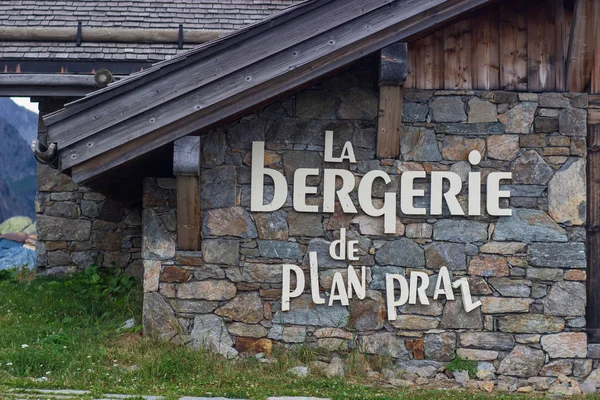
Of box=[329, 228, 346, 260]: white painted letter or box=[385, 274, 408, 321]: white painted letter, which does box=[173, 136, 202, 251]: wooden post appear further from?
box=[385, 274, 408, 321]: white painted letter

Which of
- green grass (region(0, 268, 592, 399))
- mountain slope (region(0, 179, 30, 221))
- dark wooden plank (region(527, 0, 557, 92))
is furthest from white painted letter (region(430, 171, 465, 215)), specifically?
mountain slope (region(0, 179, 30, 221))

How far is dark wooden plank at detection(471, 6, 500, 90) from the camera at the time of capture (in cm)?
606

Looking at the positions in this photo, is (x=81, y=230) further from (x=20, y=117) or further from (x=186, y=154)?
(x=20, y=117)

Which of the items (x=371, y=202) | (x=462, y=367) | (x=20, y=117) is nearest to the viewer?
(x=462, y=367)

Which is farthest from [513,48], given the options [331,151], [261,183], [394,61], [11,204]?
[11,204]

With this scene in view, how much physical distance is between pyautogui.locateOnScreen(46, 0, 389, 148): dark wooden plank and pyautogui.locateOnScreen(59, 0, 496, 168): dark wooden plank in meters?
0.04

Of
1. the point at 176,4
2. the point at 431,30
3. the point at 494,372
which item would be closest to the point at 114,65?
the point at 176,4

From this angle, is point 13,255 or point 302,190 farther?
point 13,255

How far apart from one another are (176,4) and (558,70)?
5218 mm

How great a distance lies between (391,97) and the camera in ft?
19.0

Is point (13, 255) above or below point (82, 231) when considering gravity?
below

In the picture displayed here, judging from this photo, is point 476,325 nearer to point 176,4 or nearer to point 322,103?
point 322,103

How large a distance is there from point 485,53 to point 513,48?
0.27m

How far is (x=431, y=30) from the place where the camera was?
5.93 metres
